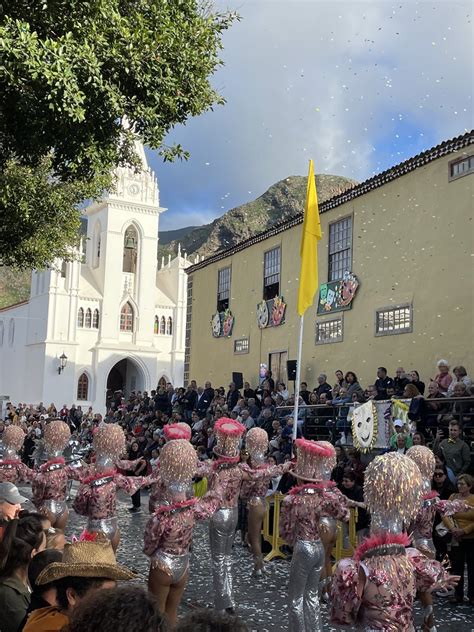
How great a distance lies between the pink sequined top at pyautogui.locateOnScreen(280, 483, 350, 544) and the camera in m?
6.69

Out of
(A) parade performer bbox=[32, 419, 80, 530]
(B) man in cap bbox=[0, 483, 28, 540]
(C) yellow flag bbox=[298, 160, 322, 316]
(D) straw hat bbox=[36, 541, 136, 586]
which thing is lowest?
(A) parade performer bbox=[32, 419, 80, 530]

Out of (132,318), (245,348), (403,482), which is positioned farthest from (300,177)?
(403,482)

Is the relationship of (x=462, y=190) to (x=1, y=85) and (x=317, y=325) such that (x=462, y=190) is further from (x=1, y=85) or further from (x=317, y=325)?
(x=1, y=85)

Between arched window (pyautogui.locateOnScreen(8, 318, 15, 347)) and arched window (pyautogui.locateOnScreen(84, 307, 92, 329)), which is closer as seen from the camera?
arched window (pyautogui.locateOnScreen(84, 307, 92, 329))

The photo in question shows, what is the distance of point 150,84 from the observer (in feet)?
30.4

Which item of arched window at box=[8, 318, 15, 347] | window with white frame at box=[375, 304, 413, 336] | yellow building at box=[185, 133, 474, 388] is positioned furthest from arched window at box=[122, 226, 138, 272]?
window with white frame at box=[375, 304, 413, 336]

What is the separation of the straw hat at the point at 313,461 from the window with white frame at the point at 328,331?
11233mm

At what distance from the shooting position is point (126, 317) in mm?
53906

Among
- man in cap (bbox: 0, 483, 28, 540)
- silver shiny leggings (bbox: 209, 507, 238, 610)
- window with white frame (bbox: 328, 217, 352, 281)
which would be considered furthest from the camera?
window with white frame (bbox: 328, 217, 352, 281)

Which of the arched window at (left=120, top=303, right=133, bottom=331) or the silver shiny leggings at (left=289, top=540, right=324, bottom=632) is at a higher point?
the arched window at (left=120, top=303, right=133, bottom=331)

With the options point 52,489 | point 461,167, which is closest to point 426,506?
point 52,489

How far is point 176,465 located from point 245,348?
16.9 m

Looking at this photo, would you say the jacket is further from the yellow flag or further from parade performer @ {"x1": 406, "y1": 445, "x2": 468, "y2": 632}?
the yellow flag

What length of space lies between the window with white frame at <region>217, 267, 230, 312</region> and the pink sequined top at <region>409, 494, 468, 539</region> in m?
18.3
